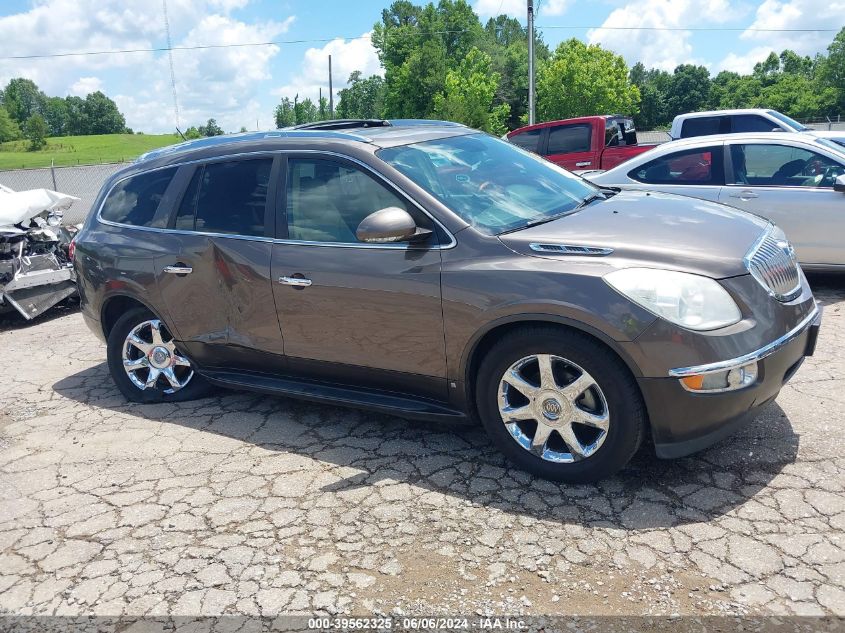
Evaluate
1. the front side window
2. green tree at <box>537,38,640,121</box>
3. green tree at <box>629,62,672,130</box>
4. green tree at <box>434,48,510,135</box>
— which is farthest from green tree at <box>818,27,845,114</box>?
the front side window

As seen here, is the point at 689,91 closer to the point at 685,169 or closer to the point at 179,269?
the point at 685,169

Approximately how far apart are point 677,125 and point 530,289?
11.8 m

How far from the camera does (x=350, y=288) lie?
12.5 ft

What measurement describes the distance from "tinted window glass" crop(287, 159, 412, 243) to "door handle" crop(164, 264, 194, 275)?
0.84m

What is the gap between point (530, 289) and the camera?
3236 mm

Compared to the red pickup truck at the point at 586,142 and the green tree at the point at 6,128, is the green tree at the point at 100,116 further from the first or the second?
the red pickup truck at the point at 586,142

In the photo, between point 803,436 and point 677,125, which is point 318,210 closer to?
point 803,436

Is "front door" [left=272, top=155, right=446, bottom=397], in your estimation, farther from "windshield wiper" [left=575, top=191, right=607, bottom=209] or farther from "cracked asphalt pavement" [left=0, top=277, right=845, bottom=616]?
"windshield wiper" [left=575, top=191, right=607, bottom=209]

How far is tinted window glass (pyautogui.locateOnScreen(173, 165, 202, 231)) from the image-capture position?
4551mm

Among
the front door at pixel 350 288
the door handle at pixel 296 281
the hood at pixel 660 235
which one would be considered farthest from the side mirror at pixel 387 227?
the door handle at pixel 296 281

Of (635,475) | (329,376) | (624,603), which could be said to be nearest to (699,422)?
(635,475)

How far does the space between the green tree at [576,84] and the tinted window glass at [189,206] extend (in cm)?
5698

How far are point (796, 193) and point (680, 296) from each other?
4.27 metres

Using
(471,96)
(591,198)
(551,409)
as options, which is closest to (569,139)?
(591,198)
